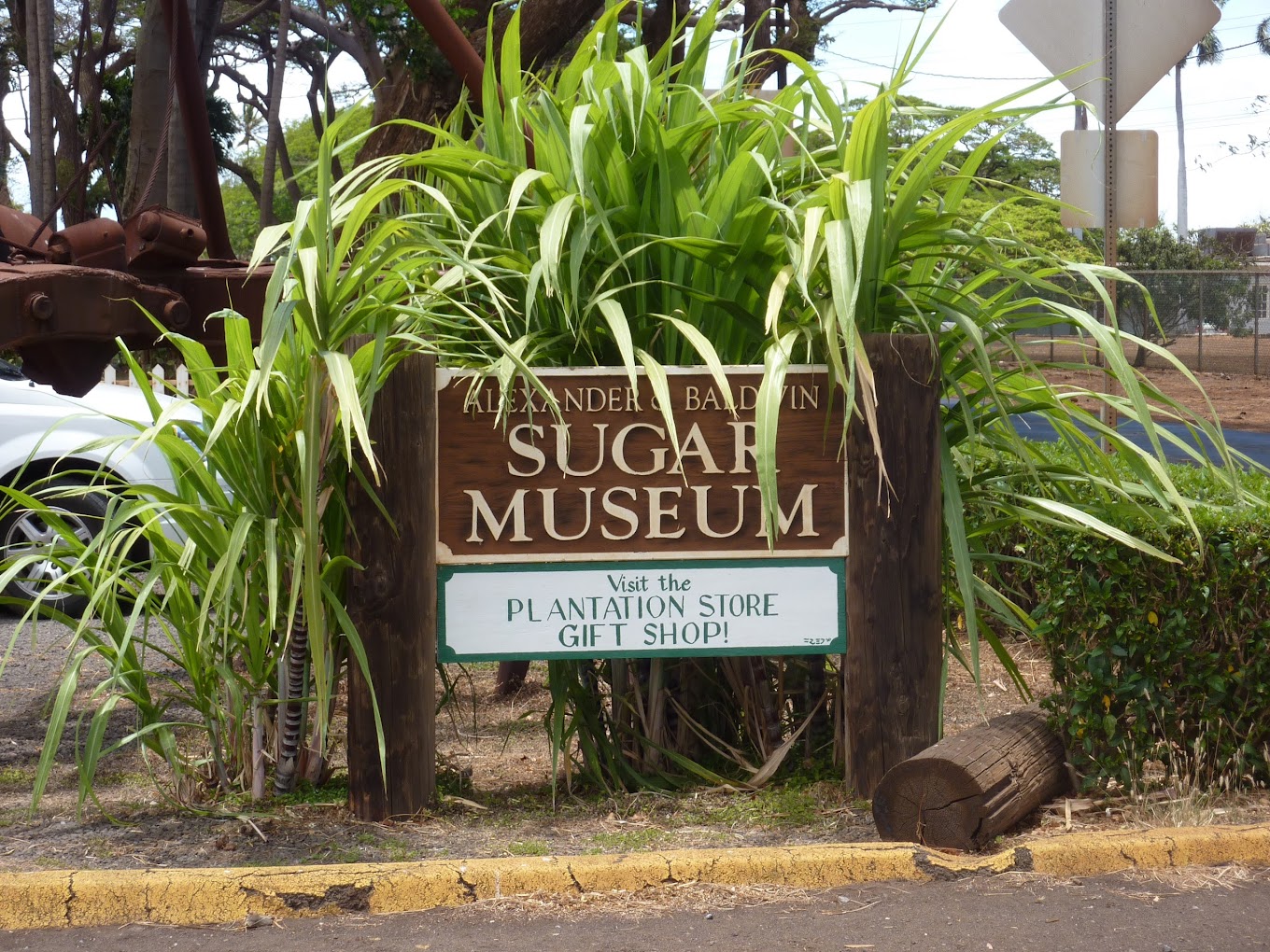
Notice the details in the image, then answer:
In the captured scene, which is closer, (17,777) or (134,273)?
(17,777)

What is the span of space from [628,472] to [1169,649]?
5.22 ft

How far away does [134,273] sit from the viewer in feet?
18.4

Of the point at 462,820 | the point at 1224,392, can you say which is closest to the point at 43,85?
the point at 462,820

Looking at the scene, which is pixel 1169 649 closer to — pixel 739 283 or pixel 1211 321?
pixel 739 283

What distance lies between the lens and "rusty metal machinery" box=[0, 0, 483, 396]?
4988mm

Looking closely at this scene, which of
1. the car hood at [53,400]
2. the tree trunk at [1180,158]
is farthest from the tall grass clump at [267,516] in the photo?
the tree trunk at [1180,158]

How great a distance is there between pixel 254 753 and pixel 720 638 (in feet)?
4.58

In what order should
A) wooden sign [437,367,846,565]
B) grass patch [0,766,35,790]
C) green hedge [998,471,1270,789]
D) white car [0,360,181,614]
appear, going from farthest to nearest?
white car [0,360,181,614]
grass patch [0,766,35,790]
wooden sign [437,367,846,565]
green hedge [998,471,1270,789]

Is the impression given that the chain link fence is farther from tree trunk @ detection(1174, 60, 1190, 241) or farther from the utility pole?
tree trunk @ detection(1174, 60, 1190, 241)

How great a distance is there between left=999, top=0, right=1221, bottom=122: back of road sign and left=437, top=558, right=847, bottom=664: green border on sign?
290cm

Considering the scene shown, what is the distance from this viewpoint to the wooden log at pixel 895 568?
3.98m

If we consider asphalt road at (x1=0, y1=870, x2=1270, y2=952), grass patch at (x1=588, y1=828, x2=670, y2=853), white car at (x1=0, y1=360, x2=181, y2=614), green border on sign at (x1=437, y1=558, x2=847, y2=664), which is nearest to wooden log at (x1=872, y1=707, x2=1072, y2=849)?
asphalt road at (x1=0, y1=870, x2=1270, y2=952)

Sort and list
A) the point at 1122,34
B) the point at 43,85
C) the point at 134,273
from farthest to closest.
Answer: the point at 43,85
the point at 1122,34
the point at 134,273

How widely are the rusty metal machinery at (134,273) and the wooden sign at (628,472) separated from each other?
52.9 inches
